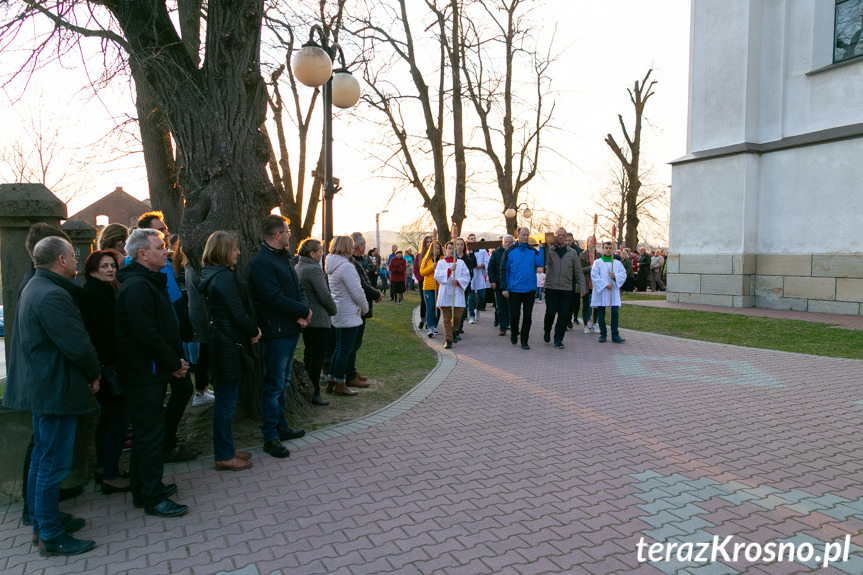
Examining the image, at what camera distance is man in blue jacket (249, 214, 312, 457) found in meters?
4.71

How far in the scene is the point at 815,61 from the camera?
1465cm

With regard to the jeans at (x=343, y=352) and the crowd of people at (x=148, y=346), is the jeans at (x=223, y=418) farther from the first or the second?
the jeans at (x=343, y=352)

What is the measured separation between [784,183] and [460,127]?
10.3 metres

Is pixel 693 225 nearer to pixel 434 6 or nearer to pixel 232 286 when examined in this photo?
pixel 434 6

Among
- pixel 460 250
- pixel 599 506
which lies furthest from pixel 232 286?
pixel 460 250

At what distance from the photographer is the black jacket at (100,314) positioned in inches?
151

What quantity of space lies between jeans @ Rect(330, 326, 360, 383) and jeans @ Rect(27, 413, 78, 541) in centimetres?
343

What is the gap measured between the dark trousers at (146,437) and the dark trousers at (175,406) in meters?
0.92

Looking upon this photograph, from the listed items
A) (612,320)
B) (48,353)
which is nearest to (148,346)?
(48,353)

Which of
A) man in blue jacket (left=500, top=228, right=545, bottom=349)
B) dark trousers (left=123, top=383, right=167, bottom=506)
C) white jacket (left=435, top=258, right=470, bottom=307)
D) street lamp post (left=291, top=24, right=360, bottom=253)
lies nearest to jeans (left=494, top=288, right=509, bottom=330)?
man in blue jacket (left=500, top=228, right=545, bottom=349)

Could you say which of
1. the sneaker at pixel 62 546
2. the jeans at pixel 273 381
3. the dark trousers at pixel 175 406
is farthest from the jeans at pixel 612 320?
the sneaker at pixel 62 546

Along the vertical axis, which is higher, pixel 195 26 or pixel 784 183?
pixel 195 26

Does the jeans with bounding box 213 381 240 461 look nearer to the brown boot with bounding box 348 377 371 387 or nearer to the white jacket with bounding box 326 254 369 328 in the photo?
the white jacket with bounding box 326 254 369 328

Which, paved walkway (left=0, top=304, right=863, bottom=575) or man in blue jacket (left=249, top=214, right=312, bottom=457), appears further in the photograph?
man in blue jacket (left=249, top=214, right=312, bottom=457)
